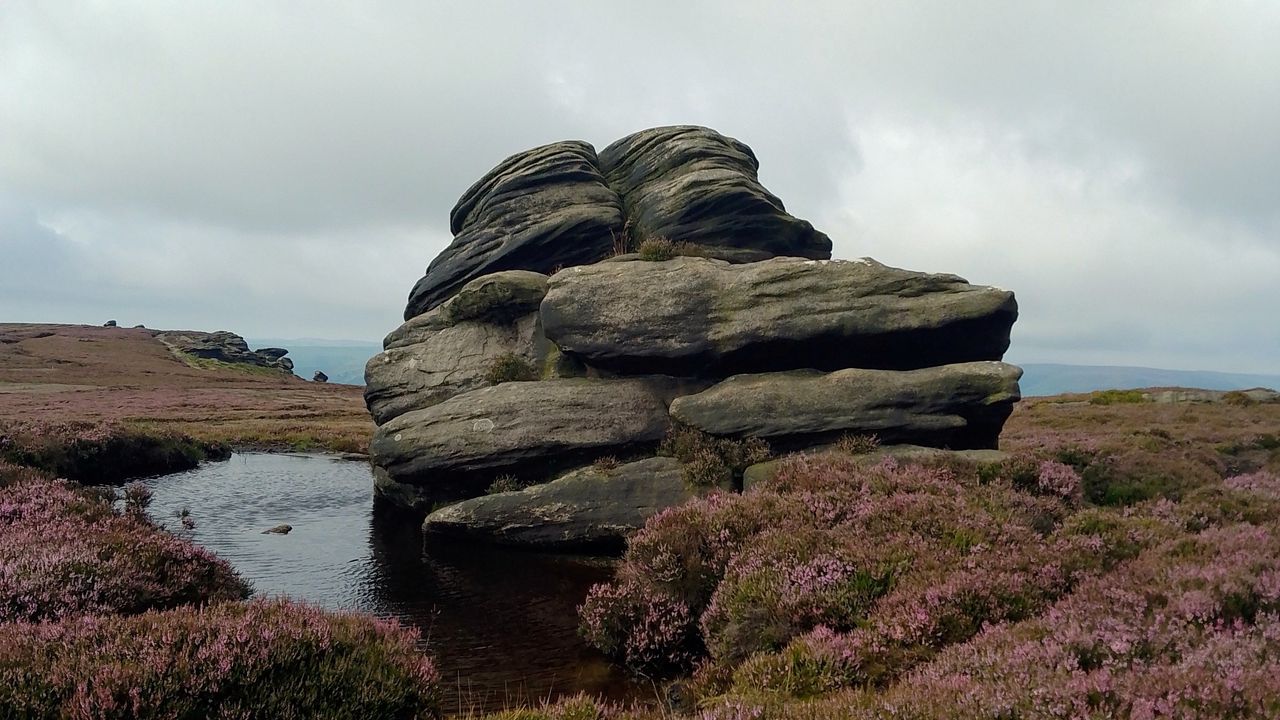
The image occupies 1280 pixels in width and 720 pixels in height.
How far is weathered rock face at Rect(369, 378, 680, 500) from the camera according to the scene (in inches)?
939

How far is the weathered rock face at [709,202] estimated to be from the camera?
3191cm

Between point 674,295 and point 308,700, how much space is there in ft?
62.3

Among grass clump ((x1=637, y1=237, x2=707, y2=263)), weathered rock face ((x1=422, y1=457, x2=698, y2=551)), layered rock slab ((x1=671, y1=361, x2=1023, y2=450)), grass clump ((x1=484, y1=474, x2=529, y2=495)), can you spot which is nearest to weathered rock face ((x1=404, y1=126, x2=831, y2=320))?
grass clump ((x1=637, y1=237, x2=707, y2=263))

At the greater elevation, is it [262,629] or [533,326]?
[533,326]

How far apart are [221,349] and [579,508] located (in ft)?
595

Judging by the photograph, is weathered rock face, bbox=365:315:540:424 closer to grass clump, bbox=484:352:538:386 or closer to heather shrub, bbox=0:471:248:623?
grass clump, bbox=484:352:538:386

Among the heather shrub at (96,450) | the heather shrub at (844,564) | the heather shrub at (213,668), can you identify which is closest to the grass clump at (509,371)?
the heather shrub at (844,564)

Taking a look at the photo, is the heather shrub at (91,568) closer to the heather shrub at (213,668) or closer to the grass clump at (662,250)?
the heather shrub at (213,668)

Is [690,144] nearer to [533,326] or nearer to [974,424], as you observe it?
[533,326]

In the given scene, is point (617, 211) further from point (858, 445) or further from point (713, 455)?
point (858, 445)

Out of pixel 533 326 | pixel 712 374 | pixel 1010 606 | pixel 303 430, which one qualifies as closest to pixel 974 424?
pixel 712 374

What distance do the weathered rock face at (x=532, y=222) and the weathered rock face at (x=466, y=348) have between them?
289 cm

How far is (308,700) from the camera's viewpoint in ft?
27.4

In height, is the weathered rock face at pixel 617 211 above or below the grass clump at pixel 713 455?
above
